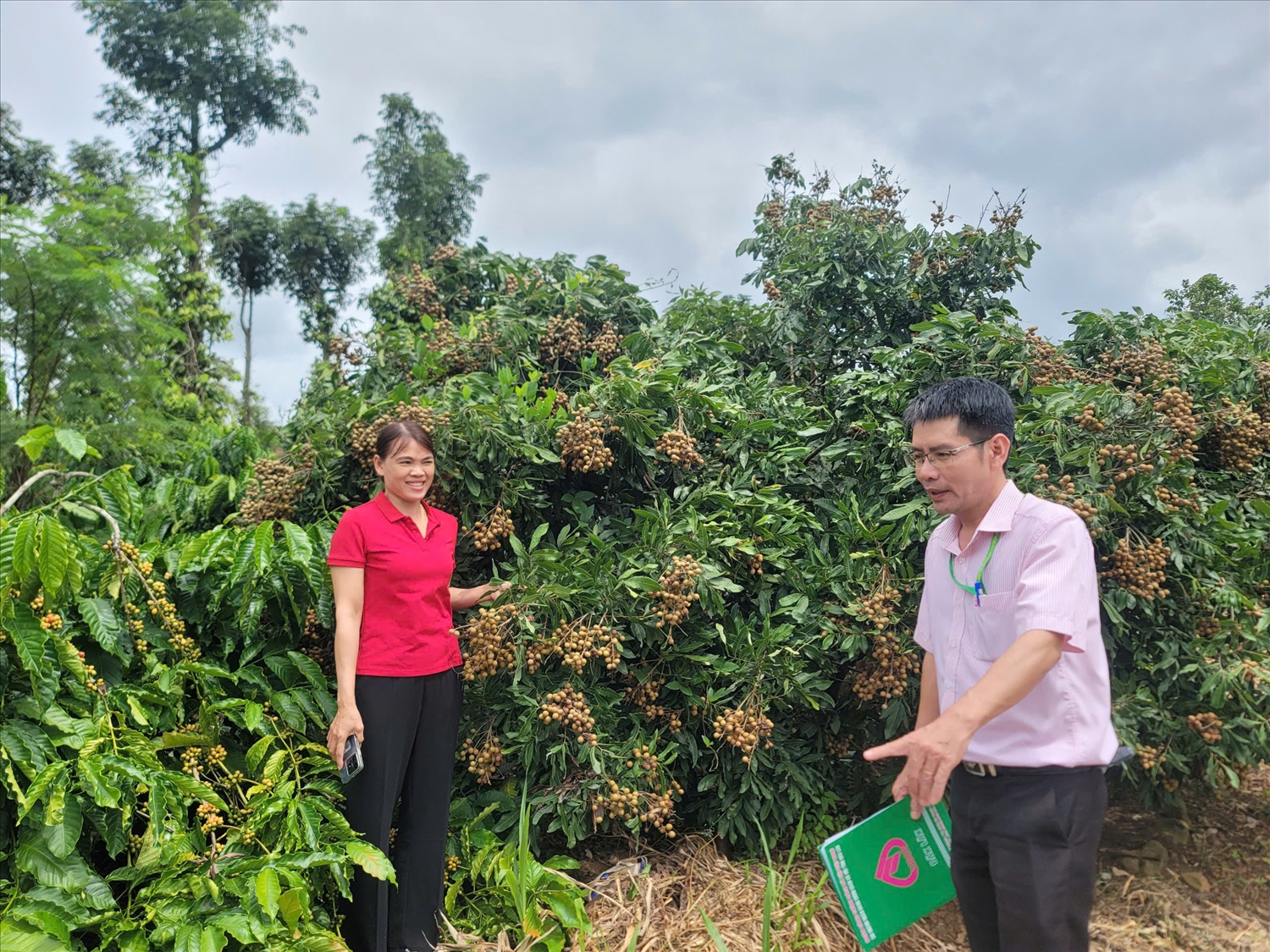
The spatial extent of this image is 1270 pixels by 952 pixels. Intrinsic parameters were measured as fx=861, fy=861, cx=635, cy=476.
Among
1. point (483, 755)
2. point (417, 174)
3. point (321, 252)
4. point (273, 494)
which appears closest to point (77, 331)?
point (273, 494)

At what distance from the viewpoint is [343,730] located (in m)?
2.25

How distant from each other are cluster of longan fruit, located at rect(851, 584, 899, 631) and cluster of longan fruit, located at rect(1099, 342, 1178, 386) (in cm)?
125

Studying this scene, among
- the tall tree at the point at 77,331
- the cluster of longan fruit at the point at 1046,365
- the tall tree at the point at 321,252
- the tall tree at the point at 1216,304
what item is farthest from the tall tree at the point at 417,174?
the cluster of longan fruit at the point at 1046,365

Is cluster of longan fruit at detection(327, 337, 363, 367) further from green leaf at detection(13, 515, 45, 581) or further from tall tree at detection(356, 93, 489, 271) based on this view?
tall tree at detection(356, 93, 489, 271)

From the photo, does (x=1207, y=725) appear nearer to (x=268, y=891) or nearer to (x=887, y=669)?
(x=887, y=669)

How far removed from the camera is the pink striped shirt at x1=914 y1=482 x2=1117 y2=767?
153 centimetres

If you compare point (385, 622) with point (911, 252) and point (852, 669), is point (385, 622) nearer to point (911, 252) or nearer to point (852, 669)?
point (852, 669)

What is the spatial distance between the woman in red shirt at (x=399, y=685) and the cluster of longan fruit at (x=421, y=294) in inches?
78.4

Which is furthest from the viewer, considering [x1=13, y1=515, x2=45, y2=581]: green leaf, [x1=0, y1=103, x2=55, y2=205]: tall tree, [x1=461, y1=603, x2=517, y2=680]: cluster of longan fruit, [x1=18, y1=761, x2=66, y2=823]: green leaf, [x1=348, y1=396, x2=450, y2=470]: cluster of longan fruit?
[x1=0, y1=103, x2=55, y2=205]: tall tree

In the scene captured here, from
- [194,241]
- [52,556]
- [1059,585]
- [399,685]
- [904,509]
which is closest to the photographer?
[1059,585]

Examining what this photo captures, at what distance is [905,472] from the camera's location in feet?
9.73

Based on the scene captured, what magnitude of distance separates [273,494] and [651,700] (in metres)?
1.61

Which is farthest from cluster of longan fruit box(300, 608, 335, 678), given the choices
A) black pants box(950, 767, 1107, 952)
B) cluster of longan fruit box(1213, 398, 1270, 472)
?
cluster of longan fruit box(1213, 398, 1270, 472)

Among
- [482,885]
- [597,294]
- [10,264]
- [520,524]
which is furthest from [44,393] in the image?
[482,885]
